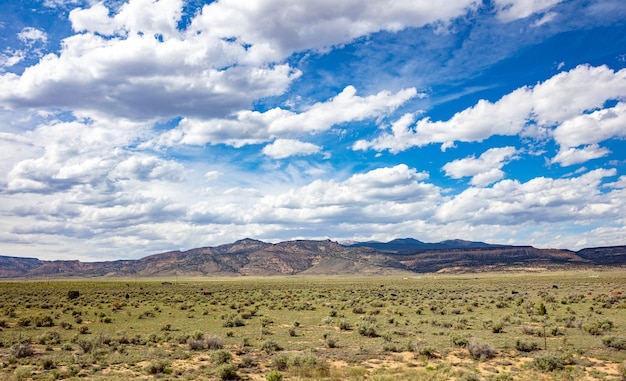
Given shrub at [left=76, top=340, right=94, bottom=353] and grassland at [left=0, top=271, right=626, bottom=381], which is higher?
shrub at [left=76, top=340, right=94, bottom=353]

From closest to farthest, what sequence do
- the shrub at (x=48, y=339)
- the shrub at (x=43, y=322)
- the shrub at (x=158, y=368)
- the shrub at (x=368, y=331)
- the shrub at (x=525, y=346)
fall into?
1. the shrub at (x=158, y=368)
2. the shrub at (x=525, y=346)
3. the shrub at (x=48, y=339)
4. the shrub at (x=368, y=331)
5. the shrub at (x=43, y=322)

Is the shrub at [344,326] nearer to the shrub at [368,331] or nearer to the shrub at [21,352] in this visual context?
the shrub at [368,331]

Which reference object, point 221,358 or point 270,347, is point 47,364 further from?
point 270,347

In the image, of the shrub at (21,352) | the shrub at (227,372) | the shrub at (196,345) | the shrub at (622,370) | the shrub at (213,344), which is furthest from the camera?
the shrub at (213,344)

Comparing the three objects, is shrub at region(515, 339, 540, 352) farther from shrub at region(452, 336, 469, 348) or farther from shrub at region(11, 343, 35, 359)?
shrub at region(11, 343, 35, 359)

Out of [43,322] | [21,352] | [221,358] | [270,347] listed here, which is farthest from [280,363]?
[43,322]

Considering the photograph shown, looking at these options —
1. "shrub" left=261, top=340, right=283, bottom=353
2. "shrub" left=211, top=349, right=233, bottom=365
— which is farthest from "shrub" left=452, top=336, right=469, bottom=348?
"shrub" left=211, top=349, right=233, bottom=365

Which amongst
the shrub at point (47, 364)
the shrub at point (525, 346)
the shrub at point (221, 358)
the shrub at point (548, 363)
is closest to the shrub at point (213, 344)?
the shrub at point (221, 358)

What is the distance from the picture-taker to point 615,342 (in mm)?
21469

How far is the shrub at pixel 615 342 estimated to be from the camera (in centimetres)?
2136

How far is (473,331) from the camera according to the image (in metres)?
27.3

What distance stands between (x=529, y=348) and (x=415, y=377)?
831cm

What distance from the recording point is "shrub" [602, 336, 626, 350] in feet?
70.1

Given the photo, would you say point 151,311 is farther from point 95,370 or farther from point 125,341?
point 95,370
